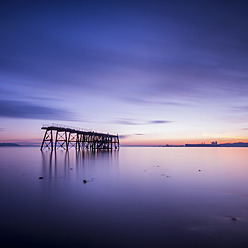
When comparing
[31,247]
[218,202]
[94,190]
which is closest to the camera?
[31,247]

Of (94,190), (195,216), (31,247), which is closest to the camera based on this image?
(31,247)

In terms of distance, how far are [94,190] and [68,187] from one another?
1.76 meters

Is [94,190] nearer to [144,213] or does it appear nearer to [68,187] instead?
[68,187]

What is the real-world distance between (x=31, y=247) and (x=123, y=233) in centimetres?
239

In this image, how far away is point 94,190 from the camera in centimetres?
1147

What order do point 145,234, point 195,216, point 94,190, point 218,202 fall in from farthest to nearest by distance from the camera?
point 94,190
point 218,202
point 195,216
point 145,234

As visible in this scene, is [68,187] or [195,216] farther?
[68,187]

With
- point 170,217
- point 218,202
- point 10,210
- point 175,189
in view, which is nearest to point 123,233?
point 170,217

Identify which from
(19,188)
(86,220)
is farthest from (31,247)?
(19,188)

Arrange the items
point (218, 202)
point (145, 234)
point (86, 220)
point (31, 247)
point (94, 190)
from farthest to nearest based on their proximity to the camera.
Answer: point (94, 190), point (218, 202), point (86, 220), point (145, 234), point (31, 247)

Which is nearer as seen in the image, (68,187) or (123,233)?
(123,233)

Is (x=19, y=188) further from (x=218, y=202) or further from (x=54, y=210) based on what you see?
(x=218, y=202)

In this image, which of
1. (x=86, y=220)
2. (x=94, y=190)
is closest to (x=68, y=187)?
(x=94, y=190)

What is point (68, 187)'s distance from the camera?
39.8ft
